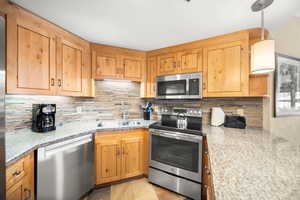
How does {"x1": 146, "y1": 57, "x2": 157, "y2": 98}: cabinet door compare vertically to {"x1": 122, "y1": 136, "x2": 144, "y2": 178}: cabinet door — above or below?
above

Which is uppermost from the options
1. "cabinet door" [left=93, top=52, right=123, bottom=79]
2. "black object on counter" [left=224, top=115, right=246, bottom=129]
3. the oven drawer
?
"cabinet door" [left=93, top=52, right=123, bottom=79]

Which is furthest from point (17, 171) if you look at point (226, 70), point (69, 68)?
point (226, 70)

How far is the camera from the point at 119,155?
76.3 inches

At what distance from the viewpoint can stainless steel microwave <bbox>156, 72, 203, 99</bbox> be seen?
6.61ft

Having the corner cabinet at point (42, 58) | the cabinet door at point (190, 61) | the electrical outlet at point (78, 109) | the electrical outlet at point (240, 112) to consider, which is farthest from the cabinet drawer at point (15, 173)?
the electrical outlet at point (240, 112)

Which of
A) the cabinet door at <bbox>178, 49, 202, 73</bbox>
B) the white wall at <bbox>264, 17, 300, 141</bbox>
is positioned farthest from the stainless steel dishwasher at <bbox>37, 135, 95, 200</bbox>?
the white wall at <bbox>264, 17, 300, 141</bbox>

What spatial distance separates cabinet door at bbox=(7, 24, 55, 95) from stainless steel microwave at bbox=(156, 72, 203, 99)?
1.56 m

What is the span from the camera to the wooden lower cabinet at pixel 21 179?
0.89m

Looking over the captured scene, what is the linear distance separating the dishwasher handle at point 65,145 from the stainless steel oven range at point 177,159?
900 mm

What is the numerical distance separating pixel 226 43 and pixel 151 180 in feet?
7.34

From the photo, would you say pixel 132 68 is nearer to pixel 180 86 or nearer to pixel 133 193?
pixel 180 86

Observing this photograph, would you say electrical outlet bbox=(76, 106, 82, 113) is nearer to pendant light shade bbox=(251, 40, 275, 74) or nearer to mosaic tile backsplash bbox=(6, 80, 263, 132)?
mosaic tile backsplash bbox=(6, 80, 263, 132)

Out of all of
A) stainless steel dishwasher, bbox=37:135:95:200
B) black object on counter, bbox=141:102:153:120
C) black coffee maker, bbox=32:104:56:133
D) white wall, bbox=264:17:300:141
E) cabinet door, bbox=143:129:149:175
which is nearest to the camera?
stainless steel dishwasher, bbox=37:135:95:200

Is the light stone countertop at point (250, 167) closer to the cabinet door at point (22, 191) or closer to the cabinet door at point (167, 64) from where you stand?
the cabinet door at point (22, 191)
